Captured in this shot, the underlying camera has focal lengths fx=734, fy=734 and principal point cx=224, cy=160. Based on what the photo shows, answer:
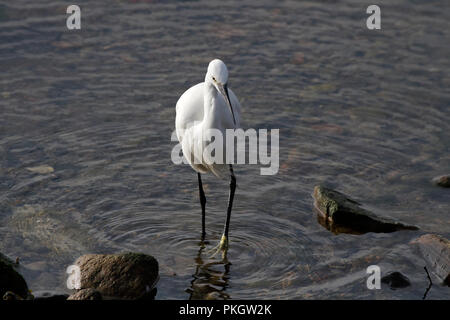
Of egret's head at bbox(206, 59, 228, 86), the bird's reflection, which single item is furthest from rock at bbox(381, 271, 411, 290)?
egret's head at bbox(206, 59, 228, 86)

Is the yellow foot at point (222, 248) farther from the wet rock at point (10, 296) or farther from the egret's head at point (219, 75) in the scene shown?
the wet rock at point (10, 296)

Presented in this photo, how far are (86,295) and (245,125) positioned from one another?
12.9 feet

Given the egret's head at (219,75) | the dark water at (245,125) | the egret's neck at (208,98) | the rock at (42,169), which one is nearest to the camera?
the egret's head at (219,75)

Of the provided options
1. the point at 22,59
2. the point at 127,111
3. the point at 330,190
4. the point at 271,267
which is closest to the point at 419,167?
the point at 330,190

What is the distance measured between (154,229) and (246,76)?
3.57m

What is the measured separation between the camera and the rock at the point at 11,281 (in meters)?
5.55

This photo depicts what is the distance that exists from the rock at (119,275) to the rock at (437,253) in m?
2.40

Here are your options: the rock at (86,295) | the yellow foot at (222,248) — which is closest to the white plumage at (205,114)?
the yellow foot at (222,248)

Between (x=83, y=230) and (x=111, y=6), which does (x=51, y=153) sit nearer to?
(x=83, y=230)

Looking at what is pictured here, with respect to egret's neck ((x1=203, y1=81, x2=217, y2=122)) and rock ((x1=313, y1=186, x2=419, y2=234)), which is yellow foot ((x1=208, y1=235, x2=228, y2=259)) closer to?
rock ((x1=313, y1=186, x2=419, y2=234))

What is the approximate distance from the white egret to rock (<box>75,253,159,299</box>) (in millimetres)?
1001

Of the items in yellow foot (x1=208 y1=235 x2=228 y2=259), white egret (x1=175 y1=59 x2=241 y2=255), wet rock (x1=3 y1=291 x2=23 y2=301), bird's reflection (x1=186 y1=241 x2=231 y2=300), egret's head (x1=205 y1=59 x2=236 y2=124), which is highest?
egret's head (x1=205 y1=59 x2=236 y2=124)

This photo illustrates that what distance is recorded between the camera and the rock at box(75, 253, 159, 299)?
18.9ft

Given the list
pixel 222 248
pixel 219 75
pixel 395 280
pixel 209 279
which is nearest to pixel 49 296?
pixel 209 279
